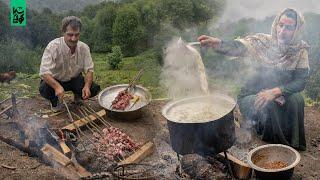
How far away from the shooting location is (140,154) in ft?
18.0

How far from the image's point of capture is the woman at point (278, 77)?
5922 millimetres

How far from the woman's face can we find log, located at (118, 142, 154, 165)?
2.66 m

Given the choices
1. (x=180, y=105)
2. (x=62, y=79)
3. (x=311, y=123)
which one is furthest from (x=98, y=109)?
(x=311, y=123)

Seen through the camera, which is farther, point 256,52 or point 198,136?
point 256,52

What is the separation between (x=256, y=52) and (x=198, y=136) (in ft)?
7.99

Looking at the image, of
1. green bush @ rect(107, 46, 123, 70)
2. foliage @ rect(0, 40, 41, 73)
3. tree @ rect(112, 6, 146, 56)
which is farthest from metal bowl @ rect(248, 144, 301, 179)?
tree @ rect(112, 6, 146, 56)

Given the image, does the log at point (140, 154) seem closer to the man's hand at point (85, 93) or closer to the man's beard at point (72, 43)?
the man's hand at point (85, 93)

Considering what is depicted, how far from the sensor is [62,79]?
7105 millimetres

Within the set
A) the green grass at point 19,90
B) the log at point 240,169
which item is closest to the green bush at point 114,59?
the green grass at point 19,90

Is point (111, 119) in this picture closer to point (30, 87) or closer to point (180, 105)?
point (180, 105)

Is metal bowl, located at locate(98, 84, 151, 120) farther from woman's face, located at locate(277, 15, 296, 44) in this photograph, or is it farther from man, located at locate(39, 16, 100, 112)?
woman's face, located at locate(277, 15, 296, 44)

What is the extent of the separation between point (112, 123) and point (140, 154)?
151 centimetres

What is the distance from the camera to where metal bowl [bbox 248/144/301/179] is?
4.92 meters

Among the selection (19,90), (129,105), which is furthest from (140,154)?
(19,90)
